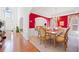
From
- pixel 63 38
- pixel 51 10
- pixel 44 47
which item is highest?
pixel 51 10

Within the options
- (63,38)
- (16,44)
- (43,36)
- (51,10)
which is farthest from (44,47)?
(51,10)

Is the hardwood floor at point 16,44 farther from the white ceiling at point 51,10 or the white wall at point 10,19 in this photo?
the white ceiling at point 51,10

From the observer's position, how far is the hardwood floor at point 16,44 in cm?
171

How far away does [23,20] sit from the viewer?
1725mm

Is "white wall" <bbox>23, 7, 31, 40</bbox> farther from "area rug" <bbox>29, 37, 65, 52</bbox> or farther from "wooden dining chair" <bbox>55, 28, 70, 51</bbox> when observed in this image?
"wooden dining chair" <bbox>55, 28, 70, 51</bbox>

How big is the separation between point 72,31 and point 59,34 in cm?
18

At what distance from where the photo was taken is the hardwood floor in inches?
67.5

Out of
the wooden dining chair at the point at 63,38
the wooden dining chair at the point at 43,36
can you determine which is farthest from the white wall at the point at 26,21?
the wooden dining chair at the point at 63,38

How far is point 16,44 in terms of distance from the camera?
5.77ft

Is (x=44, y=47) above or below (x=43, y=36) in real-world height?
below

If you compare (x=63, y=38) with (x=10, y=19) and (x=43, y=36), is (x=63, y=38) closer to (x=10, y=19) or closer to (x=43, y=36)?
(x=43, y=36)
